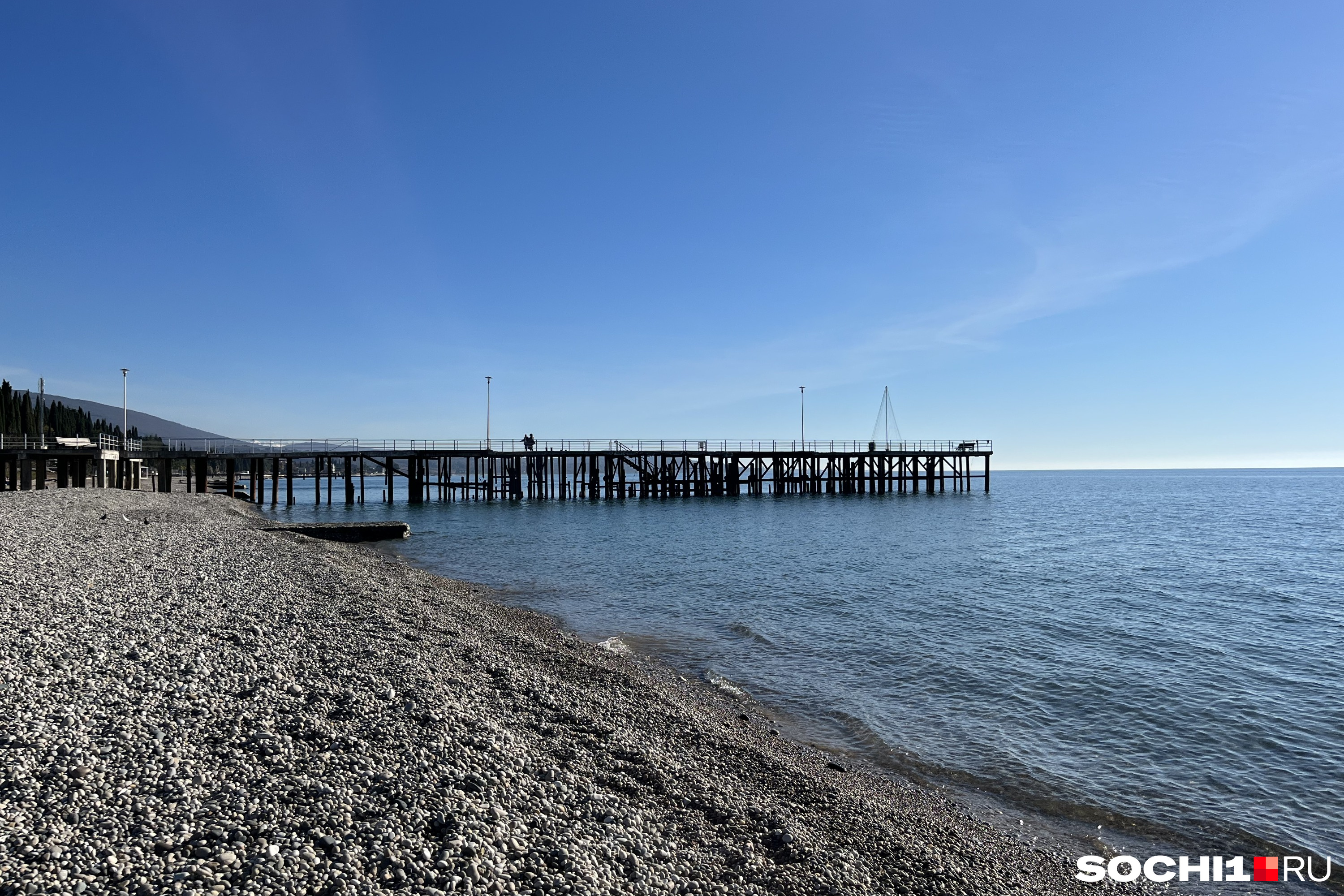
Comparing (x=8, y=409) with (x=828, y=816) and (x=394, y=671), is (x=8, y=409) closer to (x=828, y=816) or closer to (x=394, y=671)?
(x=394, y=671)

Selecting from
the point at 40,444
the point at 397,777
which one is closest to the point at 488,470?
the point at 40,444

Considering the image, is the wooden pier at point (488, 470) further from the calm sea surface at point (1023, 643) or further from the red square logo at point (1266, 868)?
the red square logo at point (1266, 868)

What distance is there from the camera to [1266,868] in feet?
21.9

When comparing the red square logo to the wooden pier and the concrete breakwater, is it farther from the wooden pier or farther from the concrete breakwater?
the wooden pier

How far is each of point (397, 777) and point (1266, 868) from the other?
7878mm

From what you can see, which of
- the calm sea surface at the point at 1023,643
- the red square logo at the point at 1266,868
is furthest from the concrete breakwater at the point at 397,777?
the red square logo at the point at 1266,868

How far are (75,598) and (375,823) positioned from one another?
9.32 metres

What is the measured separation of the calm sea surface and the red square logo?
31cm

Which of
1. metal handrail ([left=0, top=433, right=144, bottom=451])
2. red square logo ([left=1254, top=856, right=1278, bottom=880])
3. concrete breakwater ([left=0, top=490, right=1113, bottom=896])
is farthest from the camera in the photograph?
metal handrail ([left=0, top=433, right=144, bottom=451])

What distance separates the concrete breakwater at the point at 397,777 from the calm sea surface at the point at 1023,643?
178 cm

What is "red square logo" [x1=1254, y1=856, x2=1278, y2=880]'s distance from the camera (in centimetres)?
652

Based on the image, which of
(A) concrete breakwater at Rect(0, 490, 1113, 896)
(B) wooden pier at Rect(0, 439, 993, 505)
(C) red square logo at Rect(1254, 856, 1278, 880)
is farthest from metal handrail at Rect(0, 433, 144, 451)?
(C) red square logo at Rect(1254, 856, 1278, 880)

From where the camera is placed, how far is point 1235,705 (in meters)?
10.9

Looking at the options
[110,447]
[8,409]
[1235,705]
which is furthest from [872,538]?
[8,409]
